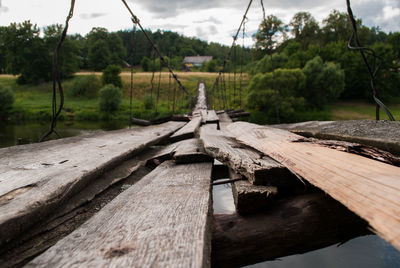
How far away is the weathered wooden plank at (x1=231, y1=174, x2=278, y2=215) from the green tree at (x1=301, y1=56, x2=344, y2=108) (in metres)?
32.2

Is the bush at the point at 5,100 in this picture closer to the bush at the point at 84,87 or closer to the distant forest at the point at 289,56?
the bush at the point at 84,87

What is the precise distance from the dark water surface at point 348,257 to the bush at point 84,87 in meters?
43.5

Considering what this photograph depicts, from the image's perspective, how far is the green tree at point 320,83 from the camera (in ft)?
98.0

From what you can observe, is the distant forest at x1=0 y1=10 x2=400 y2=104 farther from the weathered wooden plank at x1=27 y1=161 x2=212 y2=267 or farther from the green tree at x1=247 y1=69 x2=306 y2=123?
the weathered wooden plank at x1=27 y1=161 x2=212 y2=267

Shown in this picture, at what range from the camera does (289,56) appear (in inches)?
1623

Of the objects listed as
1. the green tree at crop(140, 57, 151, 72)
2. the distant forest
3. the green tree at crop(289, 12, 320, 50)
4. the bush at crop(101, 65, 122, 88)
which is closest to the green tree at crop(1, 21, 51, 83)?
the distant forest

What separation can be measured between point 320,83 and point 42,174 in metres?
33.3

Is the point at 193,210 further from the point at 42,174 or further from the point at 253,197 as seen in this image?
the point at 42,174

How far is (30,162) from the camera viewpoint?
1.09 m

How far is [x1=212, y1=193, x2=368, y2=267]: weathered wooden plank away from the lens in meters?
0.71

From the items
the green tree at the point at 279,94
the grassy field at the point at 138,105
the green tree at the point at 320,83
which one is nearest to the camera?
the green tree at the point at 279,94

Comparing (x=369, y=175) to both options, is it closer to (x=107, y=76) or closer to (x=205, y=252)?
(x=205, y=252)

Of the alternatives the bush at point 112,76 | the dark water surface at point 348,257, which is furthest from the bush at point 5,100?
the dark water surface at point 348,257

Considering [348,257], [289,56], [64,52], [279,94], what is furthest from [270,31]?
[348,257]
